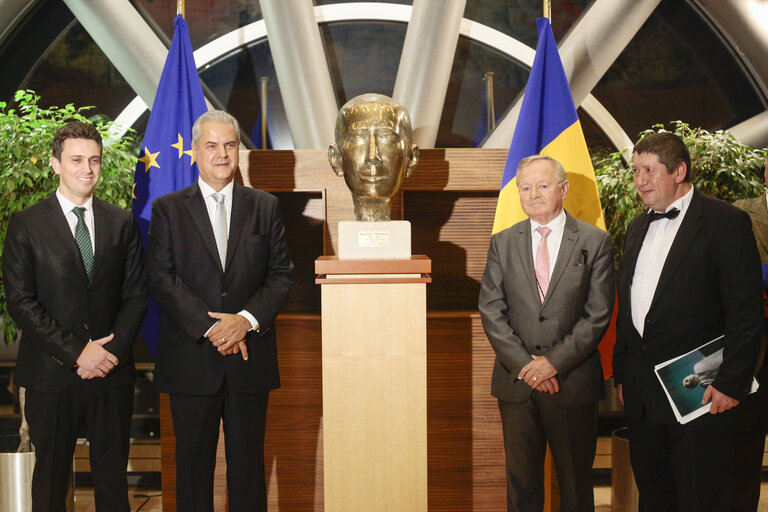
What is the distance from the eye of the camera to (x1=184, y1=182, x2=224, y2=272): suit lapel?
255 cm

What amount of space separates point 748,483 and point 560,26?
150 inches

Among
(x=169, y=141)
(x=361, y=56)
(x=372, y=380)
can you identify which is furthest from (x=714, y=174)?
(x=169, y=141)

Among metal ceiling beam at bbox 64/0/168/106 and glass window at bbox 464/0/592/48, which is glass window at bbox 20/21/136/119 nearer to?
metal ceiling beam at bbox 64/0/168/106

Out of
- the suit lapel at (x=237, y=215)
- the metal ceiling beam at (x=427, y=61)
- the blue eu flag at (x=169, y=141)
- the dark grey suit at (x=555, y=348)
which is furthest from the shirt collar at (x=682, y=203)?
the metal ceiling beam at (x=427, y=61)

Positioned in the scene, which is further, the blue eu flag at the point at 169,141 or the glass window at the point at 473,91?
the glass window at the point at 473,91

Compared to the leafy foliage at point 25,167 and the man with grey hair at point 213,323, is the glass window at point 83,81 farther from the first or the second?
the man with grey hair at point 213,323

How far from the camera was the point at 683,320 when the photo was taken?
92.4 inches

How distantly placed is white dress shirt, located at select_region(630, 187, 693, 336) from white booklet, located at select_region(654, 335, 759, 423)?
0.18 m

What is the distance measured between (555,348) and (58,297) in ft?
6.16

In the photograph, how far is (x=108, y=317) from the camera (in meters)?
2.56

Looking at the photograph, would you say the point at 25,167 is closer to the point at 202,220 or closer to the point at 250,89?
the point at 202,220

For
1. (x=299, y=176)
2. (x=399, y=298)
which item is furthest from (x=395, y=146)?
(x=299, y=176)

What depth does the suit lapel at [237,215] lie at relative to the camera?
2.58m

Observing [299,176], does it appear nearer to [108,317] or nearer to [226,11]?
[108,317]
